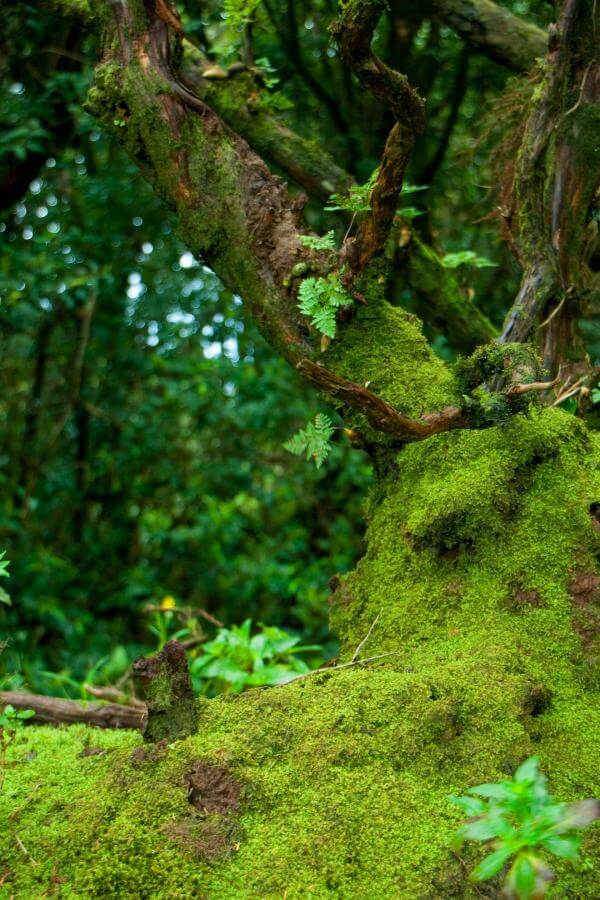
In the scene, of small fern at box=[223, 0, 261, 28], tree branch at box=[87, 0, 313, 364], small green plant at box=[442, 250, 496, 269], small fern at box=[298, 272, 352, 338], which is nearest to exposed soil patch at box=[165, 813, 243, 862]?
small fern at box=[298, 272, 352, 338]

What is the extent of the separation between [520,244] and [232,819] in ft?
7.59

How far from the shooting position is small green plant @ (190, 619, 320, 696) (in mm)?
3549

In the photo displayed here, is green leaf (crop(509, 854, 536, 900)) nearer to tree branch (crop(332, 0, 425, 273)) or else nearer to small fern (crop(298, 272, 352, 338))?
small fern (crop(298, 272, 352, 338))

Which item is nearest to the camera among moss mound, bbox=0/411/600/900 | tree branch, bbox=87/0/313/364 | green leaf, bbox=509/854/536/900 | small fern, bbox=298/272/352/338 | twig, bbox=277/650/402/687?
green leaf, bbox=509/854/536/900

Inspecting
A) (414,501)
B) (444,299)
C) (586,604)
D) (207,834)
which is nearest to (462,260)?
(444,299)

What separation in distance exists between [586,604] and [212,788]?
1.17 meters

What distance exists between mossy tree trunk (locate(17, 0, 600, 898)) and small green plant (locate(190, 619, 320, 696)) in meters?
1.04

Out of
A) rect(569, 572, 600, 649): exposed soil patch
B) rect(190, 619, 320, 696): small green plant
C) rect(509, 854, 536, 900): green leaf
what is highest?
rect(509, 854, 536, 900): green leaf

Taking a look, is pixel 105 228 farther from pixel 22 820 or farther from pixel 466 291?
pixel 22 820

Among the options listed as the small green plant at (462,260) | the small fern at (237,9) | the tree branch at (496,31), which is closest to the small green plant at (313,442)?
the small green plant at (462,260)

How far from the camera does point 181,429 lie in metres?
6.72

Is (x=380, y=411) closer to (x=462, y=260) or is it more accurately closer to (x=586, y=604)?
(x=586, y=604)

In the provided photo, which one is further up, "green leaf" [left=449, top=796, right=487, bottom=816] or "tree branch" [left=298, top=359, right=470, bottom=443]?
"tree branch" [left=298, top=359, right=470, bottom=443]

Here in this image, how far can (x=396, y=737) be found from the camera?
2.00 m
